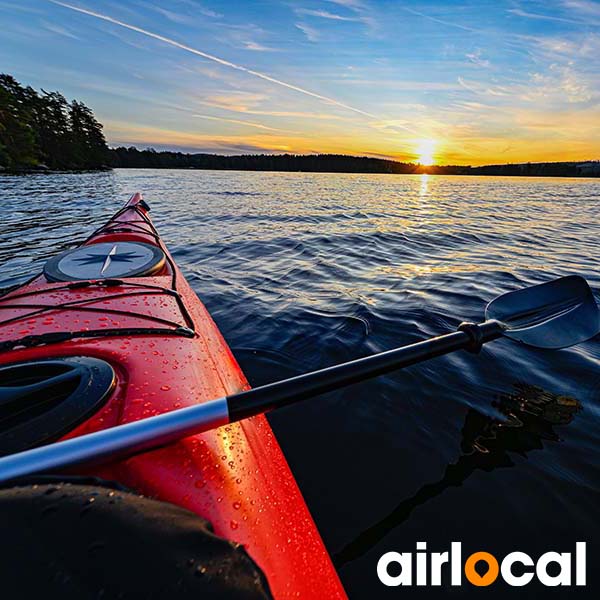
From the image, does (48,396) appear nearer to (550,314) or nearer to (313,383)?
(313,383)

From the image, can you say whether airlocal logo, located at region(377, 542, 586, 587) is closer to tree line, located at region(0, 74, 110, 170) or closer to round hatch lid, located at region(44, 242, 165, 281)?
round hatch lid, located at region(44, 242, 165, 281)

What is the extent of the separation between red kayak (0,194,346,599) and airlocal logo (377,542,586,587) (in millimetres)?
791

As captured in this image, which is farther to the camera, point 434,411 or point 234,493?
point 434,411

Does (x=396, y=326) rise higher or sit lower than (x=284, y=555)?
lower

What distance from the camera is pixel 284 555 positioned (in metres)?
1.02

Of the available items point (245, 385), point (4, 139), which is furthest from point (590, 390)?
point (4, 139)

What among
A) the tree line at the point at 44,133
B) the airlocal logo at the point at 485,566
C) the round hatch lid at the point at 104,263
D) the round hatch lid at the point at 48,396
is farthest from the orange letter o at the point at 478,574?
the tree line at the point at 44,133

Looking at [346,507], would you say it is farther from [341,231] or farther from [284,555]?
[341,231]

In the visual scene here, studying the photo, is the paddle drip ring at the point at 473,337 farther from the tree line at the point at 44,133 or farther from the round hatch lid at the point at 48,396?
the tree line at the point at 44,133

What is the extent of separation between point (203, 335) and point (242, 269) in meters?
4.13

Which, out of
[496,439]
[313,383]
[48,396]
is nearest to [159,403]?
[48,396]

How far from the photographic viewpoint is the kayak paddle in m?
0.97

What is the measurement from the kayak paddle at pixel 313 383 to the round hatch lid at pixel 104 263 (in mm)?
2475

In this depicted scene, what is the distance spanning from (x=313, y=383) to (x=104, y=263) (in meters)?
2.94
